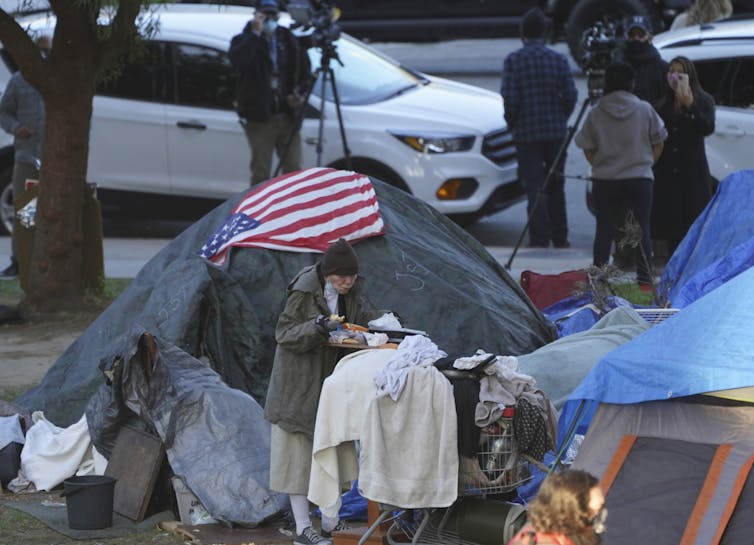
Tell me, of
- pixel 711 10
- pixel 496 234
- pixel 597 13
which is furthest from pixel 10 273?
pixel 597 13

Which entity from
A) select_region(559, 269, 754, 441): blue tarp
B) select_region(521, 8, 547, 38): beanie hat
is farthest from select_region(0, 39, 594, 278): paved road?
select_region(559, 269, 754, 441): blue tarp

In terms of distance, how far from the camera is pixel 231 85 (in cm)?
1421

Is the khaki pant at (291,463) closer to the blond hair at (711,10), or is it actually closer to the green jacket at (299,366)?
the green jacket at (299,366)

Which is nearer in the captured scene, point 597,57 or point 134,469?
point 134,469

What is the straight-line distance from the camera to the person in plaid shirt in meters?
13.3

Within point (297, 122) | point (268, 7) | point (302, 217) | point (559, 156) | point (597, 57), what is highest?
point (268, 7)

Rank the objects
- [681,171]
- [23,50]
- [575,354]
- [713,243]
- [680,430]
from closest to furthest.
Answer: [680,430]
[575,354]
[713,243]
[23,50]
[681,171]

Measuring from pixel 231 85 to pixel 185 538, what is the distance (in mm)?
7701

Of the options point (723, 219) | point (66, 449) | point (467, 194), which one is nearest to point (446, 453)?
point (66, 449)

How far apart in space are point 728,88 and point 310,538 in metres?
7.80

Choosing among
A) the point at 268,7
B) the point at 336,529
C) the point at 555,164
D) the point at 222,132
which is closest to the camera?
the point at 336,529

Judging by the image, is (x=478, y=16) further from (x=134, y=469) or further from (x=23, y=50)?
(x=134, y=469)

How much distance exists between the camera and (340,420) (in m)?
6.48

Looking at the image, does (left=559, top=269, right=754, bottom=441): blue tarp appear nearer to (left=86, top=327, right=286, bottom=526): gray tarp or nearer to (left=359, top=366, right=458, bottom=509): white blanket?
(left=359, top=366, right=458, bottom=509): white blanket
